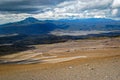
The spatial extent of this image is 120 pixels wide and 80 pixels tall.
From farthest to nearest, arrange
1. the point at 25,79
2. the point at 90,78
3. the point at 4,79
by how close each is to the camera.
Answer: the point at 4,79 < the point at 25,79 < the point at 90,78

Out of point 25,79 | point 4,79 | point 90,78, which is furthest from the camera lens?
point 4,79

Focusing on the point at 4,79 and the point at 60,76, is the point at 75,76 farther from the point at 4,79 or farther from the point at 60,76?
the point at 4,79

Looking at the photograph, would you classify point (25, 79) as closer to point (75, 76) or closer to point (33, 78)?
point (33, 78)

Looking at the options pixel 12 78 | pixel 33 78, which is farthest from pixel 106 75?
pixel 12 78

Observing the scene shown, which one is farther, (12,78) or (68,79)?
(12,78)

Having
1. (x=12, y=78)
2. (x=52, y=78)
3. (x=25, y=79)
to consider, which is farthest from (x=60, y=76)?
(x=12, y=78)

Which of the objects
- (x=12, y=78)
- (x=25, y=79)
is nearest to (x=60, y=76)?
(x=25, y=79)

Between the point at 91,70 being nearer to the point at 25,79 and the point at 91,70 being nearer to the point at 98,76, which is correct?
the point at 98,76

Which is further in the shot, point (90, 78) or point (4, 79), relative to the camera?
point (4, 79)
